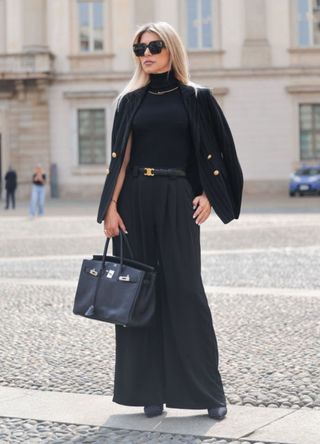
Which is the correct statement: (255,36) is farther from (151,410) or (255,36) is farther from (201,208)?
(151,410)

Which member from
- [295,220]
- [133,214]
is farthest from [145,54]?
[295,220]

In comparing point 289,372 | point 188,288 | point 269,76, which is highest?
point 269,76

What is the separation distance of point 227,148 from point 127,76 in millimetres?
31306

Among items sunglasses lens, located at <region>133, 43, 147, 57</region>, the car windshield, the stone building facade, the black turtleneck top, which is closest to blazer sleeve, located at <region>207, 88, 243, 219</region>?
the black turtleneck top

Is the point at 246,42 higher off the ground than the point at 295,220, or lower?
higher

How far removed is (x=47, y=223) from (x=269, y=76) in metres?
15.8

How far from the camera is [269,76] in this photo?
1369 inches

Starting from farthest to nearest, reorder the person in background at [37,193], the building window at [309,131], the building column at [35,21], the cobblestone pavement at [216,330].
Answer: the building column at [35,21]
the building window at [309,131]
the person in background at [37,193]
the cobblestone pavement at [216,330]

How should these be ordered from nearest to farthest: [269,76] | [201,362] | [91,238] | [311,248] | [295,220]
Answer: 1. [201,362]
2. [311,248]
3. [91,238]
4. [295,220]
5. [269,76]

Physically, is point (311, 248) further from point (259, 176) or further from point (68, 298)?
point (259, 176)

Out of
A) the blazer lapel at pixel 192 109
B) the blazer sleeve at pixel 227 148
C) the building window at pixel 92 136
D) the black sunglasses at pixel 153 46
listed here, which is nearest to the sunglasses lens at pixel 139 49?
the black sunglasses at pixel 153 46

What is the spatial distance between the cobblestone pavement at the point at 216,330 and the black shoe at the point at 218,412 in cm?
31

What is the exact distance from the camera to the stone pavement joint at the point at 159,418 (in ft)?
13.3

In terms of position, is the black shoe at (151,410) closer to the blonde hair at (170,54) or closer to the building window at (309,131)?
the blonde hair at (170,54)
